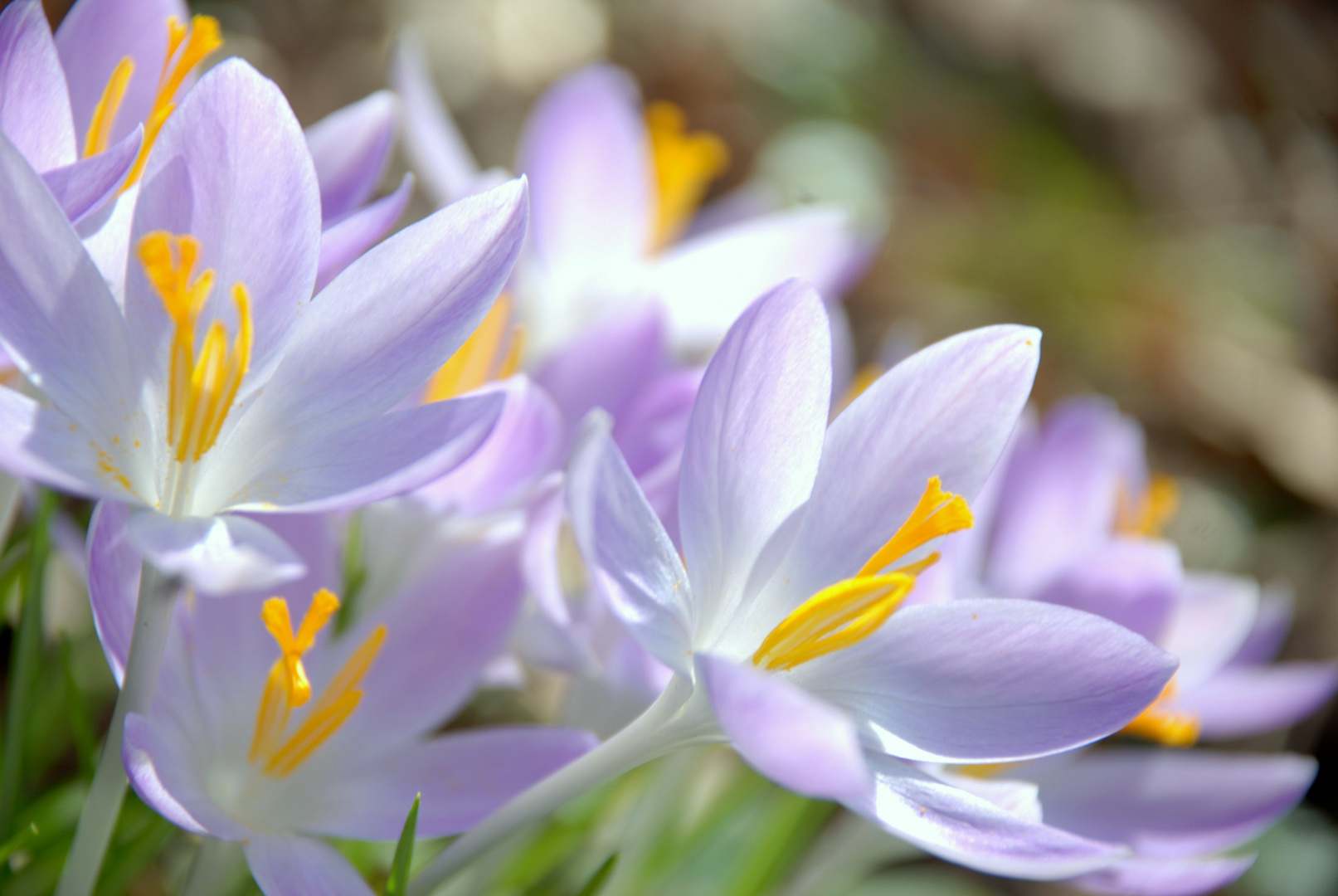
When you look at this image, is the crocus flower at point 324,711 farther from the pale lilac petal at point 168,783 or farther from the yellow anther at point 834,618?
the yellow anther at point 834,618

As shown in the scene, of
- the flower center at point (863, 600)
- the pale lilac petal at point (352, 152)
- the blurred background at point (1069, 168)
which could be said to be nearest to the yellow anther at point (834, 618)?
the flower center at point (863, 600)

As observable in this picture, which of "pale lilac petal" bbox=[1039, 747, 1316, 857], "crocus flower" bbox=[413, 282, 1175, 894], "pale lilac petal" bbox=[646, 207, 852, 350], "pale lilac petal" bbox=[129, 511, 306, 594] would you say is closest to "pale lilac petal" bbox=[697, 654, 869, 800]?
"crocus flower" bbox=[413, 282, 1175, 894]

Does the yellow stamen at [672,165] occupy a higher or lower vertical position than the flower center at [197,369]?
lower

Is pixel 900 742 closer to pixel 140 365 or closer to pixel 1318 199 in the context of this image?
pixel 140 365

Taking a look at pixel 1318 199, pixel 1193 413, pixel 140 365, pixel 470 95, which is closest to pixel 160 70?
pixel 140 365

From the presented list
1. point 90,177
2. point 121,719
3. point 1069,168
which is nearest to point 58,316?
point 90,177

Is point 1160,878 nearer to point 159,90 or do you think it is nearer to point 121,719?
point 121,719

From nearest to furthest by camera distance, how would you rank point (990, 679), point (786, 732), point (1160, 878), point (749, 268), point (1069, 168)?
point (786, 732) → point (990, 679) → point (1160, 878) → point (749, 268) → point (1069, 168)
